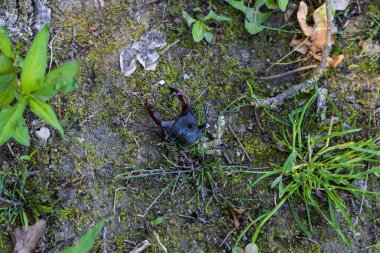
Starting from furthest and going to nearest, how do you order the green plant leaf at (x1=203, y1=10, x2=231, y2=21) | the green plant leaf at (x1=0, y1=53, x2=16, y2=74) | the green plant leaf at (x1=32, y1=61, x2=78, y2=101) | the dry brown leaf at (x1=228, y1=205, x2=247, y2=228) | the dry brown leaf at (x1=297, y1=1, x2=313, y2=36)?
the dry brown leaf at (x1=297, y1=1, x2=313, y2=36)
the green plant leaf at (x1=203, y1=10, x2=231, y2=21)
the dry brown leaf at (x1=228, y1=205, x2=247, y2=228)
the green plant leaf at (x1=32, y1=61, x2=78, y2=101)
the green plant leaf at (x1=0, y1=53, x2=16, y2=74)

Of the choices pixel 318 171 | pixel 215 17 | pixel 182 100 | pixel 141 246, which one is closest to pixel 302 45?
pixel 215 17

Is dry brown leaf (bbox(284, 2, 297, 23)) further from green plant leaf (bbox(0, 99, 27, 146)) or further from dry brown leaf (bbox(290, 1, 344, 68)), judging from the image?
green plant leaf (bbox(0, 99, 27, 146))

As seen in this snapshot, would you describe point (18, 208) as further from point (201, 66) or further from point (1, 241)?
point (201, 66)

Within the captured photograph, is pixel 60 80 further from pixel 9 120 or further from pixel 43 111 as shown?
pixel 9 120

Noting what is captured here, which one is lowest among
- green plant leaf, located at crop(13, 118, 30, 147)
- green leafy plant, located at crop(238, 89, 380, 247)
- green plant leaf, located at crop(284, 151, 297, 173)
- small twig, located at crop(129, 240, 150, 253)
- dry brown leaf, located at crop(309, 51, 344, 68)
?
green leafy plant, located at crop(238, 89, 380, 247)

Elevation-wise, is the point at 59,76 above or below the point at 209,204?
above

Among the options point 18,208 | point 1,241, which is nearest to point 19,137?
point 18,208

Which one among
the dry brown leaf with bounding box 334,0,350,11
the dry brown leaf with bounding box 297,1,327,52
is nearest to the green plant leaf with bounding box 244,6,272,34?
the dry brown leaf with bounding box 297,1,327,52
